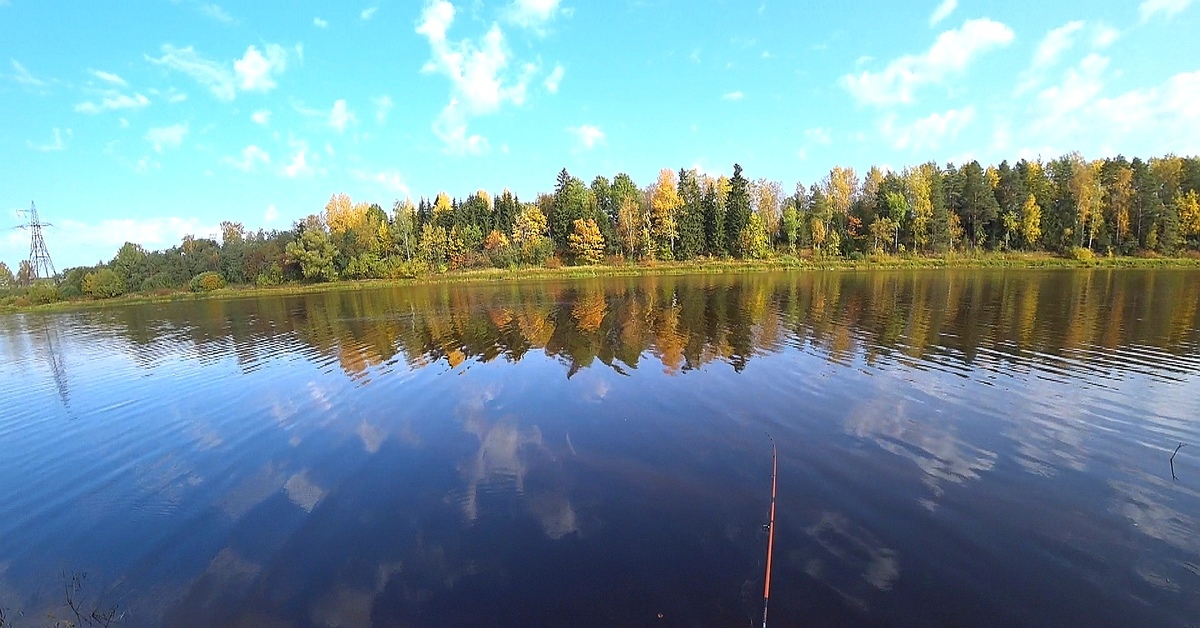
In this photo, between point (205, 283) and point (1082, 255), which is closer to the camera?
point (1082, 255)

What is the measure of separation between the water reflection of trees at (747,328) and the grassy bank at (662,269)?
25385mm

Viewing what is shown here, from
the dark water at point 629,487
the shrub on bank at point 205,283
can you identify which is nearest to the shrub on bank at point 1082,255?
the dark water at point 629,487

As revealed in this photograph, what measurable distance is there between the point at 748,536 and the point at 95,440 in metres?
14.5

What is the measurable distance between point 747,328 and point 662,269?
1995 inches

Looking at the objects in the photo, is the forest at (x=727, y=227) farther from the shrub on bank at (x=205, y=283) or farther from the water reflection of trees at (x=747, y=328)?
the water reflection of trees at (x=747, y=328)

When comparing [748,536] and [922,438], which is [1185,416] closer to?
[922,438]

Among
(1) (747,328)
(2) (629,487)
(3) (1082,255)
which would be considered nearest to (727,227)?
(3) (1082,255)

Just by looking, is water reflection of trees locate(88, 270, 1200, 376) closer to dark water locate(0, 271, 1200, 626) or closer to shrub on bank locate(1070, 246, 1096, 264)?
dark water locate(0, 271, 1200, 626)

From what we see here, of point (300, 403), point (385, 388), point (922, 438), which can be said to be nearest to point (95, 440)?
point (300, 403)

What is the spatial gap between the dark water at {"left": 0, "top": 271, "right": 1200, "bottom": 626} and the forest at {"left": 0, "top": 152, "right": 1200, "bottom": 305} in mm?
62272

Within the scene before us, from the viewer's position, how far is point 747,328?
21.9 metres

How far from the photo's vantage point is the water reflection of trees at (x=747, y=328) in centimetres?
1657

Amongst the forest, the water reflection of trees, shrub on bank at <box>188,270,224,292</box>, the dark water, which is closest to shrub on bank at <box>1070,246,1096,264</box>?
the forest

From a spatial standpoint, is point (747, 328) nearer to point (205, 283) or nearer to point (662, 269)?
point (662, 269)
